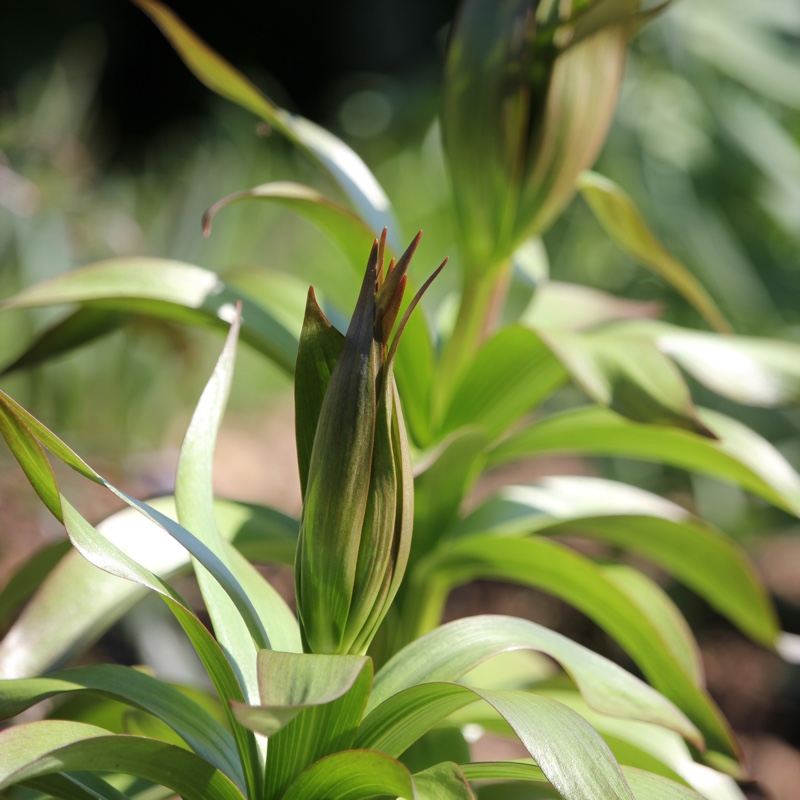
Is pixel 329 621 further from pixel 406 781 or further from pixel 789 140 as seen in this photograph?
pixel 789 140

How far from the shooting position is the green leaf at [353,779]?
33 centimetres

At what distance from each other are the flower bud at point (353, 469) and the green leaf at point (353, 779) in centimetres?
5

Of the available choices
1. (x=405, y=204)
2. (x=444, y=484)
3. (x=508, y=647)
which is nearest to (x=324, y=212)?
(x=444, y=484)

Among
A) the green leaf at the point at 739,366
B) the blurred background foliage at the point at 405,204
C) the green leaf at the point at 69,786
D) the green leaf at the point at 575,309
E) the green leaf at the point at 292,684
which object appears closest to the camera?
the green leaf at the point at 292,684

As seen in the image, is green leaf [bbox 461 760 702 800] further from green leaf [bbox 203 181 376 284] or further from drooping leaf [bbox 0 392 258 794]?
green leaf [bbox 203 181 376 284]

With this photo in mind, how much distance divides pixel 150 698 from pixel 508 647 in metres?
0.17

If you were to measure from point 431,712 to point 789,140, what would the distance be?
2263mm

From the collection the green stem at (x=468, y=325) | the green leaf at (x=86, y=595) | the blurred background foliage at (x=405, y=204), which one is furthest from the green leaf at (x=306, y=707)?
the blurred background foliage at (x=405, y=204)

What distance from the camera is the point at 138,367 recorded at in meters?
1.77

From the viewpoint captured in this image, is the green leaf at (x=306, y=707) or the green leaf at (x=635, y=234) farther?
the green leaf at (x=635, y=234)

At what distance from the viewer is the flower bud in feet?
1.09

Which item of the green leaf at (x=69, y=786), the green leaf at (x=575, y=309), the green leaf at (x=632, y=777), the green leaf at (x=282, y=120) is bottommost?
the green leaf at (x=69, y=786)

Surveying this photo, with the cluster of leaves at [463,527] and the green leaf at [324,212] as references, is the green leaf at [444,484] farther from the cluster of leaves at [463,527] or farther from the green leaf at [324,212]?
the green leaf at [324,212]

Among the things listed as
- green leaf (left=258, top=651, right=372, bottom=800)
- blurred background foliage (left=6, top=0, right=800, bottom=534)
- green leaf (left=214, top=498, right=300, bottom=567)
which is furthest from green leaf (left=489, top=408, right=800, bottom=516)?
blurred background foliage (left=6, top=0, right=800, bottom=534)
